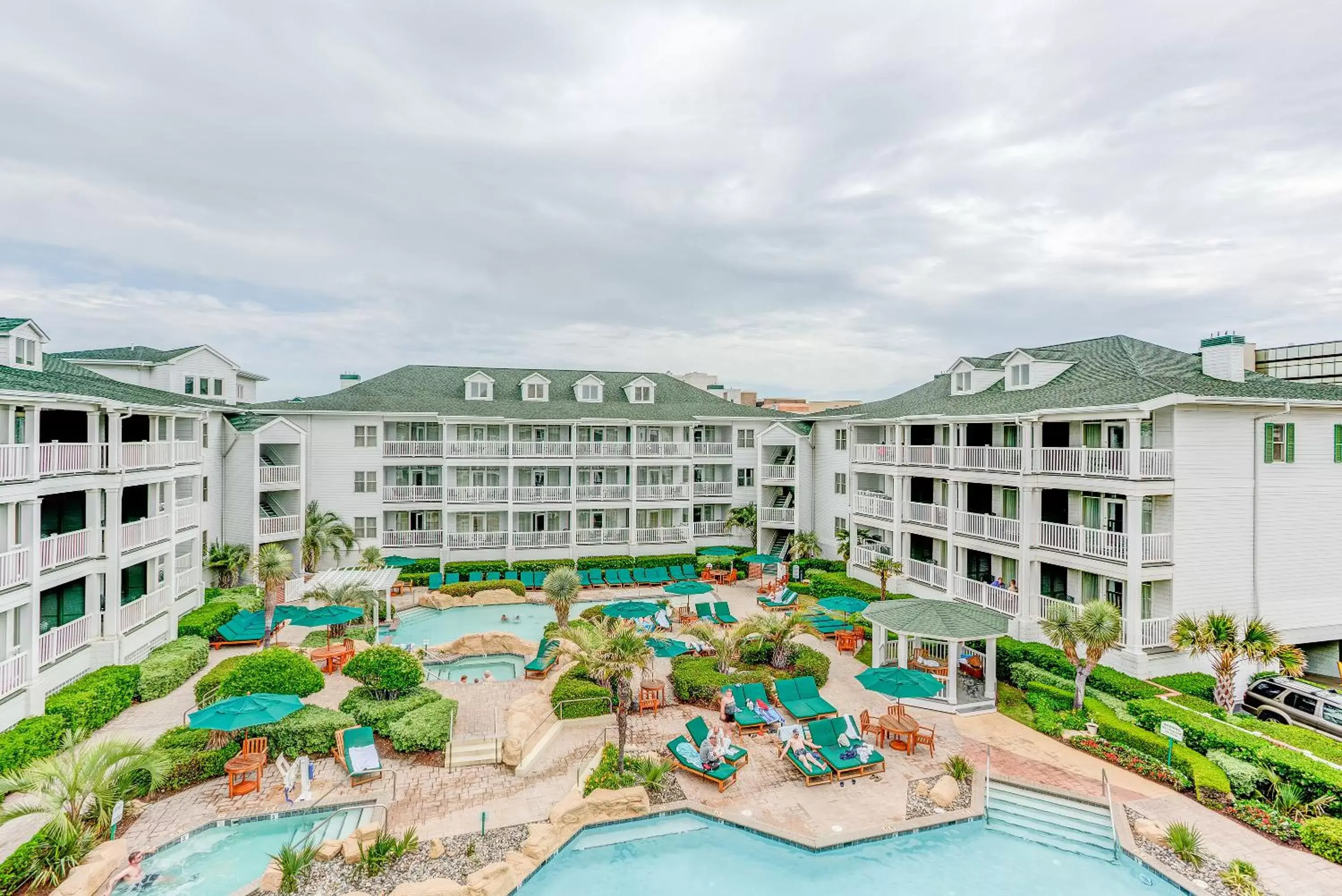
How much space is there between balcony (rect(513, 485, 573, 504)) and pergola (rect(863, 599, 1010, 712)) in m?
19.3

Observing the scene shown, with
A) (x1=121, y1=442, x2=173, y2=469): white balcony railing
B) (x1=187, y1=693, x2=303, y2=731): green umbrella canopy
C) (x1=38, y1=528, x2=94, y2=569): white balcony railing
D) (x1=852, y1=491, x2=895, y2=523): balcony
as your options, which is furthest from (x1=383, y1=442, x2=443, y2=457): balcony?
(x1=852, y1=491, x2=895, y2=523): balcony

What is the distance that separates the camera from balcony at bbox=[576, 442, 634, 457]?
117 feet

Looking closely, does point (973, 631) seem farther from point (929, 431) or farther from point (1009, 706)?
point (929, 431)

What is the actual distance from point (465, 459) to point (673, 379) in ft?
53.6

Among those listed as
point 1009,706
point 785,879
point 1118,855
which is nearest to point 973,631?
point 1009,706

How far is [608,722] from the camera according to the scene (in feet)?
57.0

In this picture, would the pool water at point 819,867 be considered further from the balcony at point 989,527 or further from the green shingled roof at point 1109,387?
the green shingled roof at point 1109,387

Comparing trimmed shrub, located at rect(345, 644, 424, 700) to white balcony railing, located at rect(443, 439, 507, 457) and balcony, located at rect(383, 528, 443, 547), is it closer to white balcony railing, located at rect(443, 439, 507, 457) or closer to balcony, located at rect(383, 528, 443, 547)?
balcony, located at rect(383, 528, 443, 547)

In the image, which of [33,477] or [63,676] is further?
[63,676]

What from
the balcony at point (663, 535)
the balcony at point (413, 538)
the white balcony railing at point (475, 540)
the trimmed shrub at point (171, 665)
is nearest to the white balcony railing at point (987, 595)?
the balcony at point (663, 535)

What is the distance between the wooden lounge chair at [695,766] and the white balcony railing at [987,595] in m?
12.0

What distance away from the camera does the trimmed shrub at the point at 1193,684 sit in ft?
57.9

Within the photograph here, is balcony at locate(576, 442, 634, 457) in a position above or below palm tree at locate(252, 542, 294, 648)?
above

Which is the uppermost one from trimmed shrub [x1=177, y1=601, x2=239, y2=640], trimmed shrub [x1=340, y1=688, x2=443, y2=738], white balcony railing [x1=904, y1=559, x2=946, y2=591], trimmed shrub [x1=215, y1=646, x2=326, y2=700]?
white balcony railing [x1=904, y1=559, x2=946, y2=591]
